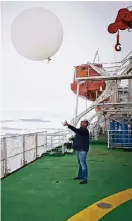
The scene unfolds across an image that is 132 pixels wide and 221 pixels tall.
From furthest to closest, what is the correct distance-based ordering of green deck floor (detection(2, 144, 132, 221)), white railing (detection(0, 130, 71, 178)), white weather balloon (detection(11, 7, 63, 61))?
white railing (detection(0, 130, 71, 178)) < green deck floor (detection(2, 144, 132, 221)) < white weather balloon (detection(11, 7, 63, 61))

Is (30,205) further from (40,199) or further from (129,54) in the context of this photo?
(129,54)

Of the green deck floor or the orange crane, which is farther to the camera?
the orange crane

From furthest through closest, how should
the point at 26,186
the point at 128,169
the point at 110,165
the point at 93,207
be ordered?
the point at 110,165 → the point at 128,169 → the point at 26,186 → the point at 93,207

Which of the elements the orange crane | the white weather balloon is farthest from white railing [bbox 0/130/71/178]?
the orange crane

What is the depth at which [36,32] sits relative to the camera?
3.68 metres

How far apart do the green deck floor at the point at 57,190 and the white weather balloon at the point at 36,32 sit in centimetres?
263

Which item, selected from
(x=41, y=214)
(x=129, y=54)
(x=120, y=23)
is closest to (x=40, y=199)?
(x=41, y=214)

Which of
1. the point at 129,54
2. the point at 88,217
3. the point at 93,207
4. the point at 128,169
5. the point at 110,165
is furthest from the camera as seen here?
the point at 129,54

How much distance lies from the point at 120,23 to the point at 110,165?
5.18m

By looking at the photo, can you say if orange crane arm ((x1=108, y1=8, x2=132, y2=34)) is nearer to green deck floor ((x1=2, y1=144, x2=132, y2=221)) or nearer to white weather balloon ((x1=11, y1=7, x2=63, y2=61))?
green deck floor ((x1=2, y1=144, x2=132, y2=221))

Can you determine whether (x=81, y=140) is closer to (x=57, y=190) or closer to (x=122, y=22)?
(x=57, y=190)

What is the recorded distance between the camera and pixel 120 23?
8.71 m

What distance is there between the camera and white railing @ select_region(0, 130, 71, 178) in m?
6.78

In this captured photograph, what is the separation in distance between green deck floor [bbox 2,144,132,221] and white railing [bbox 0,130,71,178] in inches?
20.1
